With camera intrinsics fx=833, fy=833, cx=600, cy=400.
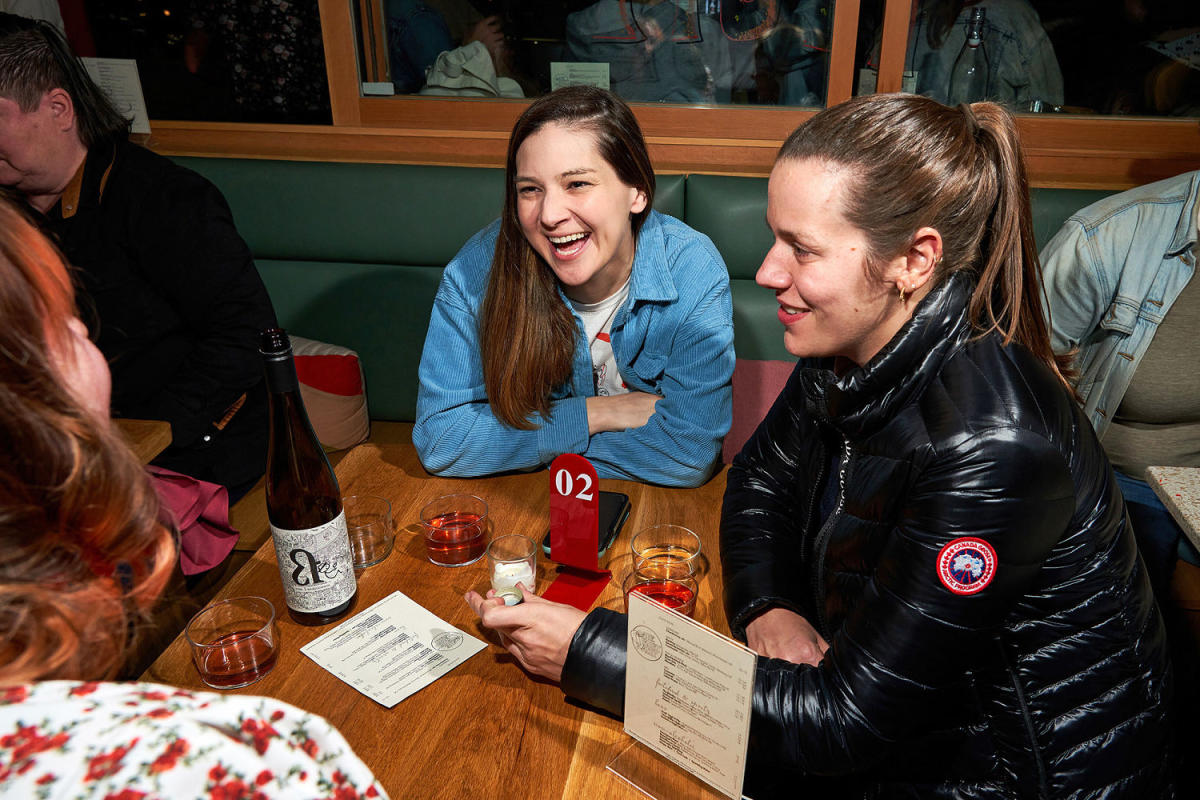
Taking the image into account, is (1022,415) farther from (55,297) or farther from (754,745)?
(55,297)

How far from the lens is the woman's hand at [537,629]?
3.35ft

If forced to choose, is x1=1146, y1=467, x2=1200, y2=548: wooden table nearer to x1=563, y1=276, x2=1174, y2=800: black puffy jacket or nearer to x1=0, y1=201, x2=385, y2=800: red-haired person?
x1=563, y1=276, x2=1174, y2=800: black puffy jacket

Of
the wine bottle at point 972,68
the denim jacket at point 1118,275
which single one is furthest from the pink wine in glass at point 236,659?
the wine bottle at point 972,68

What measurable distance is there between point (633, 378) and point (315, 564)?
0.94 meters

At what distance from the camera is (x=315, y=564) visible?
1.10 m

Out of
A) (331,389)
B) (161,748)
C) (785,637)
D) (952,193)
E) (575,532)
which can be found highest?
(952,193)

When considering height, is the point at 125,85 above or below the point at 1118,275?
above

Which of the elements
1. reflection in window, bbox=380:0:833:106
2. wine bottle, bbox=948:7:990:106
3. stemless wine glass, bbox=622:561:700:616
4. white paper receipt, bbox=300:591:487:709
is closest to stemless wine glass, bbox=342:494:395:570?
white paper receipt, bbox=300:591:487:709

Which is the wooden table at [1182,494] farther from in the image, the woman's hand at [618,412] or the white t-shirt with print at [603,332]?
the white t-shirt with print at [603,332]

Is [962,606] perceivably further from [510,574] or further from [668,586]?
[510,574]

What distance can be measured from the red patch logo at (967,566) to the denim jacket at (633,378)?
0.65 metres

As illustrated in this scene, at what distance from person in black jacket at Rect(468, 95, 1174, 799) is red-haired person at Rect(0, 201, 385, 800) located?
1.69 ft

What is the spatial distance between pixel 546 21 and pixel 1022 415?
96.4 inches

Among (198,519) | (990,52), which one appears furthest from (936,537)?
(990,52)
